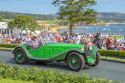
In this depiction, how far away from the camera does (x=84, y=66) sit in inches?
718

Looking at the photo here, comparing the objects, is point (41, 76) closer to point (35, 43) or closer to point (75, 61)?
point (75, 61)

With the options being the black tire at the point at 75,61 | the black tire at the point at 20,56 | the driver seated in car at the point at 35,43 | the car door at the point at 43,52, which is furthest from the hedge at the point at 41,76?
the black tire at the point at 20,56

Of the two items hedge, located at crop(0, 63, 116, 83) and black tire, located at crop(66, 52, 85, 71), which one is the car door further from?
hedge, located at crop(0, 63, 116, 83)

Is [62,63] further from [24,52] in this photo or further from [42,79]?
[42,79]

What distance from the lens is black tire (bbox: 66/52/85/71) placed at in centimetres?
1688

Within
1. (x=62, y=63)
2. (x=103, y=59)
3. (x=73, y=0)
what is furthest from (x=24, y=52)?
(x=73, y=0)

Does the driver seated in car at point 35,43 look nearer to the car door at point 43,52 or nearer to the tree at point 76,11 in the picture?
the car door at point 43,52

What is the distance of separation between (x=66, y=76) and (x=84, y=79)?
79 cm

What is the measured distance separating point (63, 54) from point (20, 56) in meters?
2.85

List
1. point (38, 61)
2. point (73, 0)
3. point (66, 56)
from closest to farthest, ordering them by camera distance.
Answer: point (66, 56) → point (38, 61) → point (73, 0)

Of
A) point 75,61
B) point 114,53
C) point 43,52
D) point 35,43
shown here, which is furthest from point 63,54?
point 114,53

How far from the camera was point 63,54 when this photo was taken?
17.6m

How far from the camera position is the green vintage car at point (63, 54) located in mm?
17031

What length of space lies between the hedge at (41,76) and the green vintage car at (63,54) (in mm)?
4260
